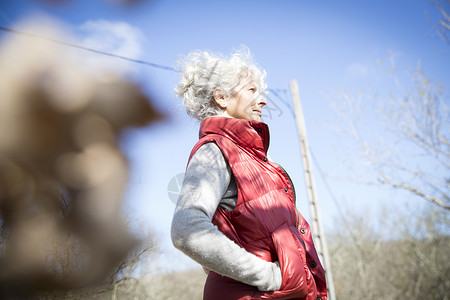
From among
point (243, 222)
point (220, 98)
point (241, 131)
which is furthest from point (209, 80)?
point (243, 222)

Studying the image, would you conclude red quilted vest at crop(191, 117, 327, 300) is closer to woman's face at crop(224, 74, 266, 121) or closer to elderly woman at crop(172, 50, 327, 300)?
elderly woman at crop(172, 50, 327, 300)

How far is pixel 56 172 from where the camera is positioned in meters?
2.34

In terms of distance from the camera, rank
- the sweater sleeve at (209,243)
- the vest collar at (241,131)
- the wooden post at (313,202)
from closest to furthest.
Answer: the sweater sleeve at (209,243) → the vest collar at (241,131) → the wooden post at (313,202)

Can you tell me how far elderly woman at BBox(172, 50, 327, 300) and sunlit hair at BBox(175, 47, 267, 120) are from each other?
21cm

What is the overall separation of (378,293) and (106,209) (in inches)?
994

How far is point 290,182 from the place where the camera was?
1214 mm

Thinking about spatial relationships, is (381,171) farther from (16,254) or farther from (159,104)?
(16,254)

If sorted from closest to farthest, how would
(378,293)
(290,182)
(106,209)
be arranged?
(290,182) < (106,209) < (378,293)

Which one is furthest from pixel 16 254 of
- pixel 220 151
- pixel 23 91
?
pixel 220 151

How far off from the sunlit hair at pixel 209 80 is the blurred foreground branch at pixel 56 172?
1.26m

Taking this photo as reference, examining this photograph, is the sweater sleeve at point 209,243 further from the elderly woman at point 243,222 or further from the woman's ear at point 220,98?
the woman's ear at point 220,98

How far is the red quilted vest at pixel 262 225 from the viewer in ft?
3.20

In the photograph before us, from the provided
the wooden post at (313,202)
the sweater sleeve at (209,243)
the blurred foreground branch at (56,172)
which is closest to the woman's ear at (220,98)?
the sweater sleeve at (209,243)

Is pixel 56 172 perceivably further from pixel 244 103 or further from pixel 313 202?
pixel 313 202
